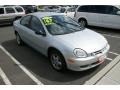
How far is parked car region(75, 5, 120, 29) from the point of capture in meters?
9.31

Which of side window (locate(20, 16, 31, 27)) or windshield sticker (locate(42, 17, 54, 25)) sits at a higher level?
windshield sticker (locate(42, 17, 54, 25))

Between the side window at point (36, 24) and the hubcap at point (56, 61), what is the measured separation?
97 cm

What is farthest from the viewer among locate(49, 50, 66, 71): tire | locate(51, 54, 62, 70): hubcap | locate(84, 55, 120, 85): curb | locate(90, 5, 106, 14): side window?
locate(90, 5, 106, 14): side window

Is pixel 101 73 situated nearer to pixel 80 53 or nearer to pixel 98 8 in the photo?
pixel 80 53

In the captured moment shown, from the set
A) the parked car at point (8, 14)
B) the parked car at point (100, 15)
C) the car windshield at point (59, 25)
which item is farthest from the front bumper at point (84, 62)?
the parked car at point (8, 14)

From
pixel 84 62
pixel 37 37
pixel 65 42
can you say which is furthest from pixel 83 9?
pixel 84 62

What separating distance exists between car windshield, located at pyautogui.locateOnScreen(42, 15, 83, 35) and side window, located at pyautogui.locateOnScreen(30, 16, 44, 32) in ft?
0.60

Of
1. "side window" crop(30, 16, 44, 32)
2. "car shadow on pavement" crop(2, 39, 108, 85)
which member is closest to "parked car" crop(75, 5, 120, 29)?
"car shadow on pavement" crop(2, 39, 108, 85)

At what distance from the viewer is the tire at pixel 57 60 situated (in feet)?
15.2

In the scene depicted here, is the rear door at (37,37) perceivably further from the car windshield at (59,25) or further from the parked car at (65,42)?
the car windshield at (59,25)

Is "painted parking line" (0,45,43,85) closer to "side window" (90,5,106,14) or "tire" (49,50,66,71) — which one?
"tire" (49,50,66,71)

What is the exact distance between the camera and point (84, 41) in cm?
473

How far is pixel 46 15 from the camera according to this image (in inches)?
230

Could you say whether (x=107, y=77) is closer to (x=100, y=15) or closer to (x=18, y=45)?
(x=18, y=45)
